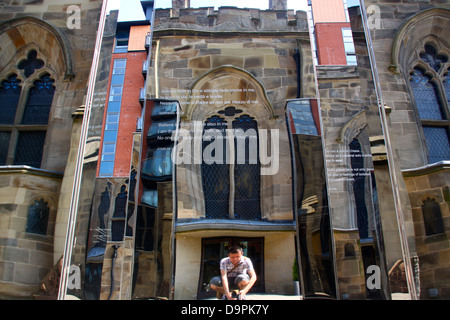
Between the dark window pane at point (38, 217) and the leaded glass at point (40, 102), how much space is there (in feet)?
6.21

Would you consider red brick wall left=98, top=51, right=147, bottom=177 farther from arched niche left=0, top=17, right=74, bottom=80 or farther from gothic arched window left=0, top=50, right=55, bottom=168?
gothic arched window left=0, top=50, right=55, bottom=168

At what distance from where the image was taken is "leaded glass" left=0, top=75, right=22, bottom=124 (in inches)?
311

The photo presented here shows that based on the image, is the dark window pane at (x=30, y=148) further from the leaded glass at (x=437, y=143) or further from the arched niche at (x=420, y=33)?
the leaded glass at (x=437, y=143)

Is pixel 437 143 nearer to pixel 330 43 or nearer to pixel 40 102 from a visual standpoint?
pixel 330 43

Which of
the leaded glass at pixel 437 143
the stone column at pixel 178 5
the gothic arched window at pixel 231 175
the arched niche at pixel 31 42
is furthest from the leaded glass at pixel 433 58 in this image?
the arched niche at pixel 31 42

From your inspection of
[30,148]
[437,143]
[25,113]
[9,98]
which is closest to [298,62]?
[437,143]

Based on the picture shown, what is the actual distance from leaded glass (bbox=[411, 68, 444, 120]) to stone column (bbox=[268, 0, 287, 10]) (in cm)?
272

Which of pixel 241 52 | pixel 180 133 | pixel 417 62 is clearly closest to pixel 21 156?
pixel 180 133

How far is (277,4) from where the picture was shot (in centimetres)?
757

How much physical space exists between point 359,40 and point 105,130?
445 centimetres

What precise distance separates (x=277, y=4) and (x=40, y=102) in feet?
15.3

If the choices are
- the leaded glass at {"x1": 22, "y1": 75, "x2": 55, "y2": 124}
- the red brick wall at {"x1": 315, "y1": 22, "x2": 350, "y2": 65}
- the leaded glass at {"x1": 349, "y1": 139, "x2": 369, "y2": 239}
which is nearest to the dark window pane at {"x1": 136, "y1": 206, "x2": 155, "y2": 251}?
the leaded glass at {"x1": 349, "y1": 139, "x2": 369, "y2": 239}

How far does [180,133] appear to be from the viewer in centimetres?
673

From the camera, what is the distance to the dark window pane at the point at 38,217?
6.50m
